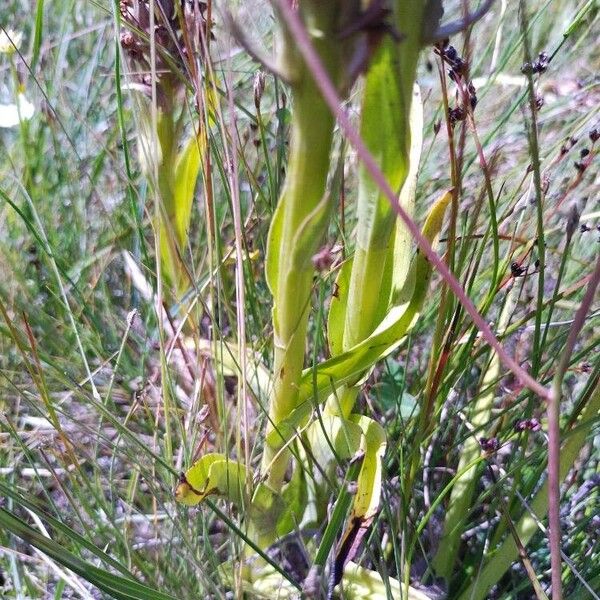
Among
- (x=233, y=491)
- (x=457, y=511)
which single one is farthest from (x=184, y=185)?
(x=457, y=511)

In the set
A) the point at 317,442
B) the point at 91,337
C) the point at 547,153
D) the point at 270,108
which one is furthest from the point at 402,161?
the point at 270,108

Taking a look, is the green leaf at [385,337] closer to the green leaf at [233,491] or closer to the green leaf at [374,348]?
the green leaf at [374,348]

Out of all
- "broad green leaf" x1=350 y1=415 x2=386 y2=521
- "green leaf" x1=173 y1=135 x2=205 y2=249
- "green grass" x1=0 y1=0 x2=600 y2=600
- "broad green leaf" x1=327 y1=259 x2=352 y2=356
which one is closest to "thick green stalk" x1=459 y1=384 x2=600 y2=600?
"green grass" x1=0 y1=0 x2=600 y2=600

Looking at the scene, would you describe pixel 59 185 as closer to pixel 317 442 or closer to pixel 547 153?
pixel 317 442

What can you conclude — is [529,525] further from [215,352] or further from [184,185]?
[184,185]

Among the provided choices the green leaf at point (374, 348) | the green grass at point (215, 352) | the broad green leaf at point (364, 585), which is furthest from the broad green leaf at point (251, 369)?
the broad green leaf at point (364, 585)
